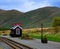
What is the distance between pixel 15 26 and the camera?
99.8 metres

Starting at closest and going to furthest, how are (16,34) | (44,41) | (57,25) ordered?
(44,41) → (16,34) → (57,25)

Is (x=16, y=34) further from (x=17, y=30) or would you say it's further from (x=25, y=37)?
(x=25, y=37)

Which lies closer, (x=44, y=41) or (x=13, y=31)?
(x=44, y=41)

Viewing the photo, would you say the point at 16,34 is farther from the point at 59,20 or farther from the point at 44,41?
the point at 44,41

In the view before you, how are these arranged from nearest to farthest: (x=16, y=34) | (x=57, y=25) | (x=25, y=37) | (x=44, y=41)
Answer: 1. (x=44, y=41)
2. (x=25, y=37)
3. (x=16, y=34)
4. (x=57, y=25)

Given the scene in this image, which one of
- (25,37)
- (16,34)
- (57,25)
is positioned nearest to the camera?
(25,37)

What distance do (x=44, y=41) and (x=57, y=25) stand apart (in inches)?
3015

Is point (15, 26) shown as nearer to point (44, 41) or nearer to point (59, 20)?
point (59, 20)

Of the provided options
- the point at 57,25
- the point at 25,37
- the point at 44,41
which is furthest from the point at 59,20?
the point at 44,41

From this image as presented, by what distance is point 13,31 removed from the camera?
101250mm

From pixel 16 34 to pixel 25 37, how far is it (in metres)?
25.6

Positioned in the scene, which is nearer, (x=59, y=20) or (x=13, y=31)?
(x=13, y=31)

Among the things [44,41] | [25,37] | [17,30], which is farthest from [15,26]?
[44,41]

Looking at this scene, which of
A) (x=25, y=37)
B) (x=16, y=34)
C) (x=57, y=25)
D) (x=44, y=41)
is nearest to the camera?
(x=44, y=41)
